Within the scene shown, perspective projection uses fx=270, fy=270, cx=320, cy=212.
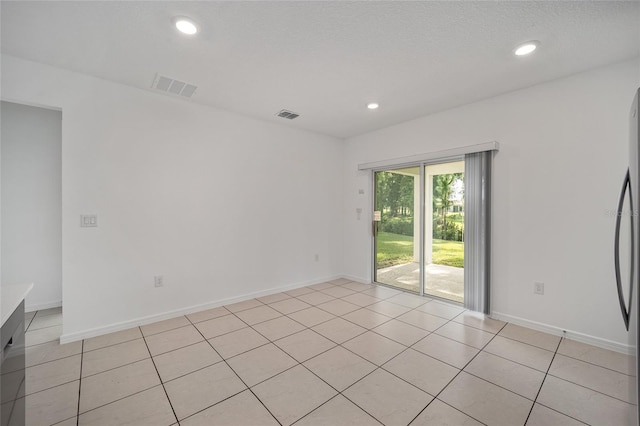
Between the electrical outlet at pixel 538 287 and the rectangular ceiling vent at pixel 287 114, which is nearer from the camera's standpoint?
the electrical outlet at pixel 538 287

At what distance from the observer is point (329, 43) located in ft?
7.23

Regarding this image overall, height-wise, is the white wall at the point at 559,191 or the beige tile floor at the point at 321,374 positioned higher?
the white wall at the point at 559,191

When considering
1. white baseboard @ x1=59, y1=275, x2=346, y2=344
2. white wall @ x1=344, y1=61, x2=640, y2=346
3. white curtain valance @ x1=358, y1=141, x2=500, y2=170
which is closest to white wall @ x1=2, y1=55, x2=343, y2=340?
white baseboard @ x1=59, y1=275, x2=346, y2=344

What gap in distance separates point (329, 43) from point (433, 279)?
3.63 m

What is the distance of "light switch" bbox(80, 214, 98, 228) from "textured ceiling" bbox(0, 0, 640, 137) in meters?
1.44

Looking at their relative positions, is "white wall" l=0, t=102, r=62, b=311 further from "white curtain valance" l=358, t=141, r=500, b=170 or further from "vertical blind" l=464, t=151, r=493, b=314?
"vertical blind" l=464, t=151, r=493, b=314

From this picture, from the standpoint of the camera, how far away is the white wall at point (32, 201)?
3256 millimetres

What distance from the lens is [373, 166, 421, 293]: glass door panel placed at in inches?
166

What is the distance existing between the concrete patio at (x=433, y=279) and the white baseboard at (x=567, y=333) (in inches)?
25.3

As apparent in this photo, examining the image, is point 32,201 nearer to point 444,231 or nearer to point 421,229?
point 421,229

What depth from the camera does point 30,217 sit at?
→ 3.38 m

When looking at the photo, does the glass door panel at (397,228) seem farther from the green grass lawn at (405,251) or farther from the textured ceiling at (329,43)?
the textured ceiling at (329,43)

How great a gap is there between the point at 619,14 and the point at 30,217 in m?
6.07

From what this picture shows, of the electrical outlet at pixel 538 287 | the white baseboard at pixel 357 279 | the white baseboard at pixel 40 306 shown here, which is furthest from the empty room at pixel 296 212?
the white baseboard at pixel 357 279
